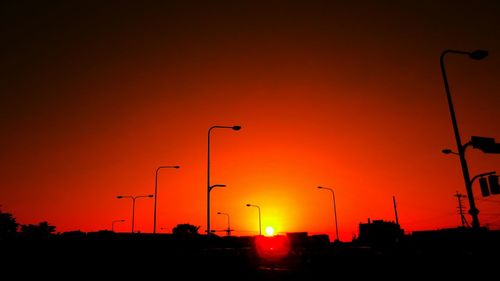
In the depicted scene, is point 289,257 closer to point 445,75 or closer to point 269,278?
point 269,278

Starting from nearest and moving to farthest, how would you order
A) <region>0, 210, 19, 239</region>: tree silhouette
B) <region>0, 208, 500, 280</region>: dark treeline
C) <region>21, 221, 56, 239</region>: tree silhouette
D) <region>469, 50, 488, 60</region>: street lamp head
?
1. <region>0, 208, 500, 280</region>: dark treeline
2. <region>469, 50, 488, 60</region>: street lamp head
3. <region>0, 210, 19, 239</region>: tree silhouette
4. <region>21, 221, 56, 239</region>: tree silhouette

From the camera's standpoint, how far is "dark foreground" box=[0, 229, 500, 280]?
20406 mm

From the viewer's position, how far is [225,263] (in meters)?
31.1

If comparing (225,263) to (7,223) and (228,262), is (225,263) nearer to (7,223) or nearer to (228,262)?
(228,262)

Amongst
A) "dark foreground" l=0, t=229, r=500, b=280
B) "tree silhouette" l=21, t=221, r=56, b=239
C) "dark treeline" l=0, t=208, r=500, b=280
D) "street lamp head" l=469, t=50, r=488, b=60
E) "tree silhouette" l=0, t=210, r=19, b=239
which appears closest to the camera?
"dark foreground" l=0, t=229, r=500, b=280

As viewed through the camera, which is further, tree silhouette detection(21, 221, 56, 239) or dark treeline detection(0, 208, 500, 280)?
tree silhouette detection(21, 221, 56, 239)

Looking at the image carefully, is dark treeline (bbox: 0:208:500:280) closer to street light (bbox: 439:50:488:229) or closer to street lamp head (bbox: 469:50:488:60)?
street light (bbox: 439:50:488:229)

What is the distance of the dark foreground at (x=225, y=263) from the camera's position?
20.4 meters

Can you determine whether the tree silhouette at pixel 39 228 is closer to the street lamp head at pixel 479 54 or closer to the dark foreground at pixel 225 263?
the dark foreground at pixel 225 263

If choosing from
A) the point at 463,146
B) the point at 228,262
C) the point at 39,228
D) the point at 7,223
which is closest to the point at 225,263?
the point at 228,262

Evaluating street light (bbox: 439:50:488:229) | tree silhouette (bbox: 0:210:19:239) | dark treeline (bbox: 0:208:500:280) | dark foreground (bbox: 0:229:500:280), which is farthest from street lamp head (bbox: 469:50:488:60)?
tree silhouette (bbox: 0:210:19:239)

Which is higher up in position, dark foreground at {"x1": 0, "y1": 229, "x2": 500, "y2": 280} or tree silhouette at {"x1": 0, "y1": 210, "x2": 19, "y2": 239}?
tree silhouette at {"x1": 0, "y1": 210, "x2": 19, "y2": 239}

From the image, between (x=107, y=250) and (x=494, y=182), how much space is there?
123 ft

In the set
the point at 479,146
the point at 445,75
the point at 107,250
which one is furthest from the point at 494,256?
the point at 107,250
